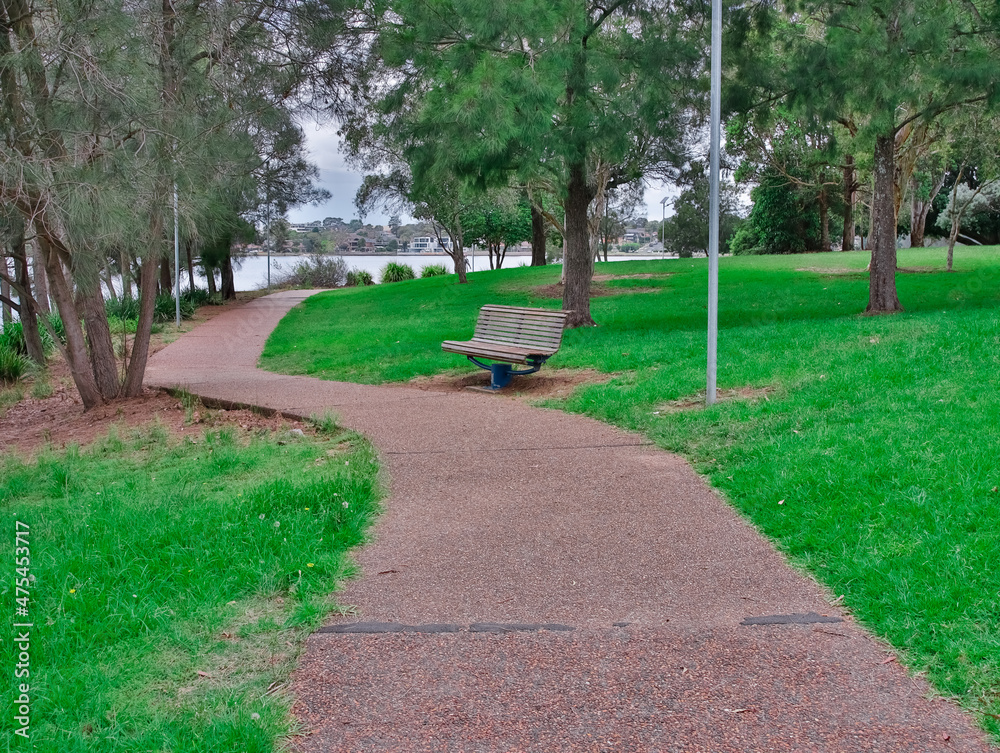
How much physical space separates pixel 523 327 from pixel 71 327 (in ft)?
16.6

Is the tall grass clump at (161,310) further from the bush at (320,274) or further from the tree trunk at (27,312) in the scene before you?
the bush at (320,274)

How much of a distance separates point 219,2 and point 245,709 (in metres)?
8.74

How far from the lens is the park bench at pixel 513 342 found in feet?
31.9

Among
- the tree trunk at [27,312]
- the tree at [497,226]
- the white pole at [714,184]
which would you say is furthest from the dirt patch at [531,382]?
the tree at [497,226]

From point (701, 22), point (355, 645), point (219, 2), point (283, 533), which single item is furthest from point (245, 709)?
point (701, 22)

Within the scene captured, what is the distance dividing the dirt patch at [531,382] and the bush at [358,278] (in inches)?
1153

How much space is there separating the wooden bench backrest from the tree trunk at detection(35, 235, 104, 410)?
453 centimetres

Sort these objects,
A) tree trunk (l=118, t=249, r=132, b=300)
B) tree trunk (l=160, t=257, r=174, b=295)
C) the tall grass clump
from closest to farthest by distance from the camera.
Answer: tree trunk (l=118, t=249, r=132, b=300) < the tall grass clump < tree trunk (l=160, t=257, r=174, b=295)

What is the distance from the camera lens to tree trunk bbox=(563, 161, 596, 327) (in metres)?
14.4

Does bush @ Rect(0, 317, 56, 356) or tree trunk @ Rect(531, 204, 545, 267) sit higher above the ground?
tree trunk @ Rect(531, 204, 545, 267)

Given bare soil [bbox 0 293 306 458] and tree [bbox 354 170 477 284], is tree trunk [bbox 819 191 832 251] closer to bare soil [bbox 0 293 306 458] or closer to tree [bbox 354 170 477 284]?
tree [bbox 354 170 477 284]

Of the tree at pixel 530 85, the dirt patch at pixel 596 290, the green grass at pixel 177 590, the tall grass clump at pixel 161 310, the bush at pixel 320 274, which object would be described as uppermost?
the tree at pixel 530 85

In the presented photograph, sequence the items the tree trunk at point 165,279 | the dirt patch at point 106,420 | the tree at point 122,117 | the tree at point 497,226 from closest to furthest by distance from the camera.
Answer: the tree at point 122,117
the dirt patch at point 106,420
the tree trunk at point 165,279
the tree at point 497,226

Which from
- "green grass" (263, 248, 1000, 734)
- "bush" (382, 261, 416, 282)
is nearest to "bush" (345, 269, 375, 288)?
"bush" (382, 261, 416, 282)
